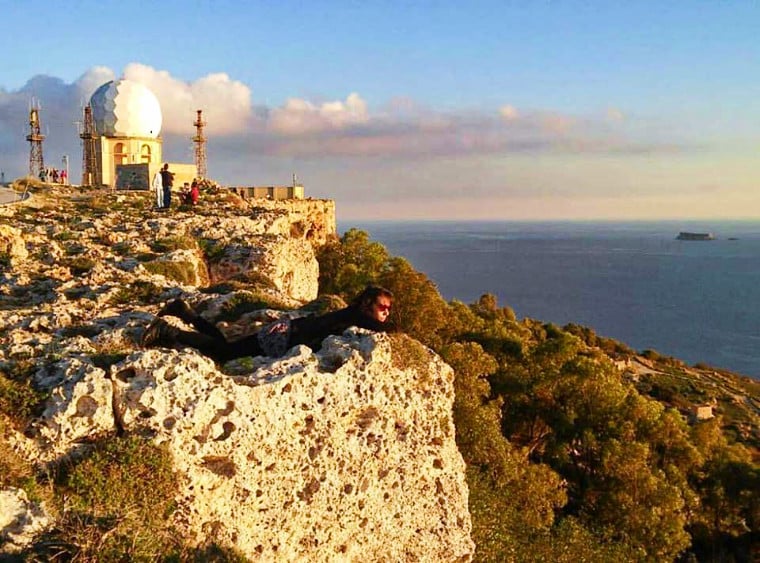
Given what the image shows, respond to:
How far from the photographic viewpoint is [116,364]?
7.30 metres

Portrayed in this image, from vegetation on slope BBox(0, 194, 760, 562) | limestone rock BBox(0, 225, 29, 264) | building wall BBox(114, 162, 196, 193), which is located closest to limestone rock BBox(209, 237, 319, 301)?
vegetation on slope BBox(0, 194, 760, 562)

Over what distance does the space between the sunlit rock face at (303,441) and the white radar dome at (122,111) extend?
153ft

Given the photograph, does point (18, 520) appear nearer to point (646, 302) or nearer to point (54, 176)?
point (54, 176)

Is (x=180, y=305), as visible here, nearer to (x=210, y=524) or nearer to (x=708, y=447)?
(x=210, y=524)

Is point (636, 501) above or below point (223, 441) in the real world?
below

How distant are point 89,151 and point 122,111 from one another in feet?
14.0

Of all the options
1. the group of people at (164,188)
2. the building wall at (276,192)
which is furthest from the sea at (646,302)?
the group of people at (164,188)

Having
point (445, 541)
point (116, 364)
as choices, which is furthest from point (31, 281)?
point (445, 541)

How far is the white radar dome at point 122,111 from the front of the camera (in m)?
48.7

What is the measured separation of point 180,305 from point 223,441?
132 inches

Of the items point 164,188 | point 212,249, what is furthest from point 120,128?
point 212,249

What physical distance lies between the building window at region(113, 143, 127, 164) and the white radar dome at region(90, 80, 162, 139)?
924 mm

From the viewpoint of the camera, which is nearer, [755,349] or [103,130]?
[103,130]

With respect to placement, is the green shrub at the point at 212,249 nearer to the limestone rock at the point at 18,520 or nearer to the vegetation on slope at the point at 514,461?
the vegetation on slope at the point at 514,461
